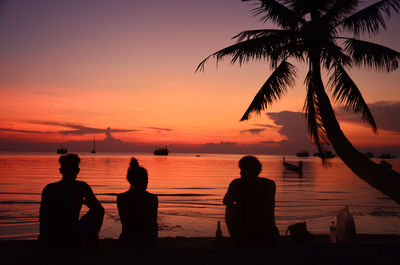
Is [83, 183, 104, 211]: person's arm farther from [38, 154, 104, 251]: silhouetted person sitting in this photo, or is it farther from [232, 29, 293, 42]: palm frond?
[232, 29, 293, 42]: palm frond

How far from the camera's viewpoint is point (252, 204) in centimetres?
557

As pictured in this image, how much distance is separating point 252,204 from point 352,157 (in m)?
4.95

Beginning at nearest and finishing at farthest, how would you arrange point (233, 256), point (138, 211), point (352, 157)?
point (233, 256) < point (138, 211) < point (352, 157)

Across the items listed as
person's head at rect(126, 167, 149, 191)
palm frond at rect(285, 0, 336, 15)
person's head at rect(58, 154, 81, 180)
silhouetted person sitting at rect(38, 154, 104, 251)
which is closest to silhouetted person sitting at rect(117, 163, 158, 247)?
person's head at rect(126, 167, 149, 191)

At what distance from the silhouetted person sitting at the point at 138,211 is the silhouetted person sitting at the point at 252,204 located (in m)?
1.34

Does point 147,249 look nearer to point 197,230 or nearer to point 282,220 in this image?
point 197,230

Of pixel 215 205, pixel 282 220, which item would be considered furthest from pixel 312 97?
pixel 215 205

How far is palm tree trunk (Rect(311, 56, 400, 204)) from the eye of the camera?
28.7 feet

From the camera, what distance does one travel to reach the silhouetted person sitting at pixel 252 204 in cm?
555

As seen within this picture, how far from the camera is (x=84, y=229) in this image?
5.21m

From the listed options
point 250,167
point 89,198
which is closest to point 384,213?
point 250,167

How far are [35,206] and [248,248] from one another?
46.4ft

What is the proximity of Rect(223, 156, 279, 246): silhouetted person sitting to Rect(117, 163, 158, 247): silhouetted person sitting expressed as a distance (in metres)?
1.34

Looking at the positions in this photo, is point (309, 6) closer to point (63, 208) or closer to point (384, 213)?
point (63, 208)
